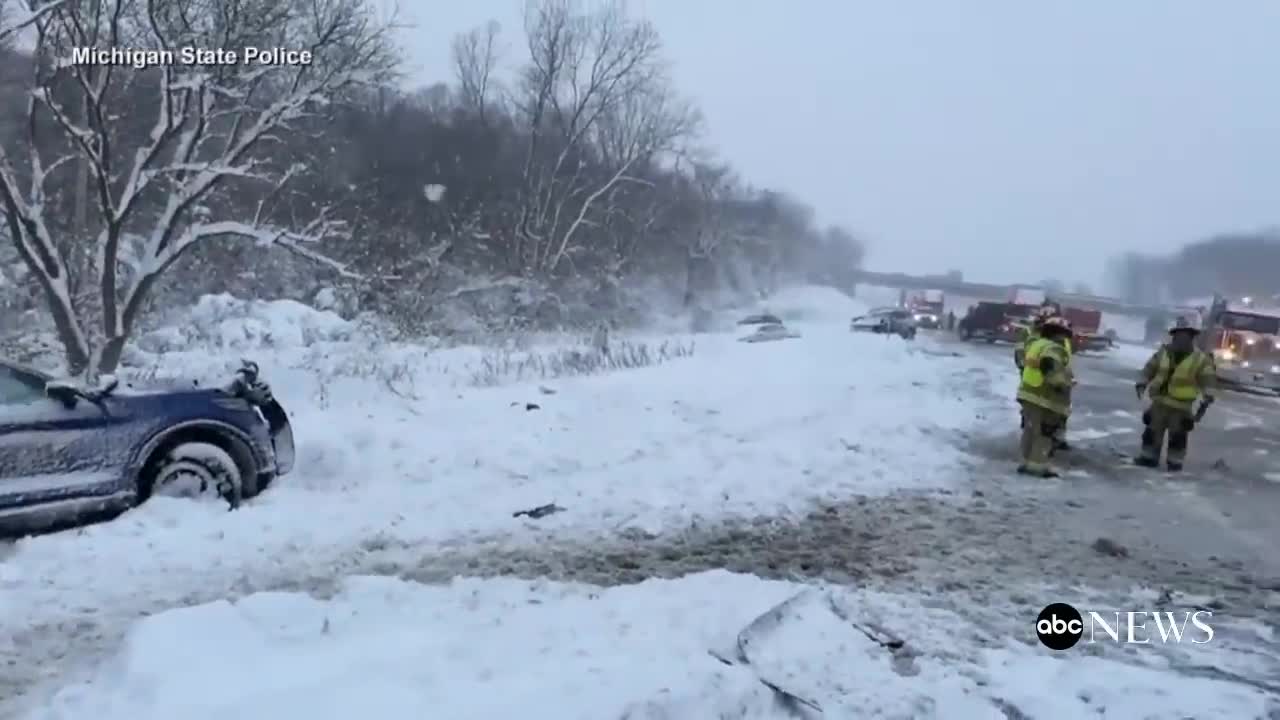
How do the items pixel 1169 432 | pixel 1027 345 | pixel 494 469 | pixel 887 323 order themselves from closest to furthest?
1. pixel 494 469
2. pixel 1169 432
3. pixel 1027 345
4. pixel 887 323

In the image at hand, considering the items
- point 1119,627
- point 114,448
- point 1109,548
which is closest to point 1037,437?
point 1109,548

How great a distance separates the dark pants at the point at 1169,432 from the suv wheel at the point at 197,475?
30.7 ft

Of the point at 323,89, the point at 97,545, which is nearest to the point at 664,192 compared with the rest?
the point at 323,89

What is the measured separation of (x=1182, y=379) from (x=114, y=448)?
1017 centimetres

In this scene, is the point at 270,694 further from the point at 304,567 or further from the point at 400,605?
the point at 304,567

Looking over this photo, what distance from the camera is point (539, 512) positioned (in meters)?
7.75

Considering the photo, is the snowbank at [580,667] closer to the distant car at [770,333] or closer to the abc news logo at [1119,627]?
the abc news logo at [1119,627]

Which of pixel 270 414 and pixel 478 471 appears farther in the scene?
pixel 478 471

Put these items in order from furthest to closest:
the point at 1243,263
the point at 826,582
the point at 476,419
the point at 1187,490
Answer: the point at 1243,263
the point at 476,419
the point at 1187,490
the point at 826,582

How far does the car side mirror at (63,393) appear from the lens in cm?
683

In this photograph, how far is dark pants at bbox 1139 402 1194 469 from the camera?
1091cm

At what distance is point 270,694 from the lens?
13.4 feet

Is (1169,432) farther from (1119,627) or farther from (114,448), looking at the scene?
(114,448)

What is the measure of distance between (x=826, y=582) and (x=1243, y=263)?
348 feet
